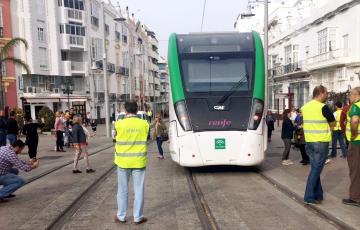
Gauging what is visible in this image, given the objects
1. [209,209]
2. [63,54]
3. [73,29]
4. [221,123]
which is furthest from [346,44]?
[63,54]

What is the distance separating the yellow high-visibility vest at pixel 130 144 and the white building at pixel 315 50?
21.1 m

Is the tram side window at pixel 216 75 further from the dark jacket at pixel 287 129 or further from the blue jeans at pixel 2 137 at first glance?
the blue jeans at pixel 2 137

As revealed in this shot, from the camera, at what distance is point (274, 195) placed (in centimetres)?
737

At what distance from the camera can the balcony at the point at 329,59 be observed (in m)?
27.8

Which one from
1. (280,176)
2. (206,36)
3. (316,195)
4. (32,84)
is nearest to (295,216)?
(316,195)

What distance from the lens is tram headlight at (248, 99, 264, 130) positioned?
369 inches

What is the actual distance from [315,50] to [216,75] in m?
27.6

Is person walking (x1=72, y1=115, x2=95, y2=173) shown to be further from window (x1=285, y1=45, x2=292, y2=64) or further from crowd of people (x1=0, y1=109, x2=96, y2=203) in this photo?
window (x1=285, y1=45, x2=292, y2=64)

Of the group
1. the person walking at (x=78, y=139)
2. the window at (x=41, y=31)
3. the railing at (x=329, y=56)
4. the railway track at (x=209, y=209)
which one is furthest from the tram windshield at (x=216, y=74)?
the window at (x=41, y=31)

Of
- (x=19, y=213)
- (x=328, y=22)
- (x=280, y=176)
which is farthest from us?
(x=328, y=22)

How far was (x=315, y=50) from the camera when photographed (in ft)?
113

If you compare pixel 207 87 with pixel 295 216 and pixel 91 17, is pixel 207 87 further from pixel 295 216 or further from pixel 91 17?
pixel 91 17

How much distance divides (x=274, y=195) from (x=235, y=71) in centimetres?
378

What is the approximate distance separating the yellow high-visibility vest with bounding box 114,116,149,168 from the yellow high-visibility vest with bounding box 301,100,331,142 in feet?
9.71
